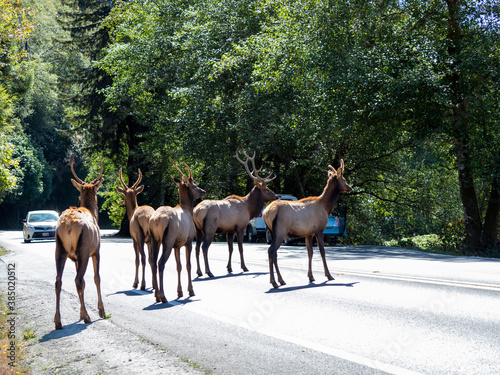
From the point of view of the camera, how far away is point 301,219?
1074 cm

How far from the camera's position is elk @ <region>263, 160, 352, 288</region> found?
10.4 m

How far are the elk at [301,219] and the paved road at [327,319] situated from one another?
Result: 0.62 meters

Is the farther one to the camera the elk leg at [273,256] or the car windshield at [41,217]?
the car windshield at [41,217]

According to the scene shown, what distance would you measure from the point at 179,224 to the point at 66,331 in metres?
→ 2.95

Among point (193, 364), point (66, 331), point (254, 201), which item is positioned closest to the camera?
point (193, 364)

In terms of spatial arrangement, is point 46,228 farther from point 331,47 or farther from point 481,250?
point 481,250

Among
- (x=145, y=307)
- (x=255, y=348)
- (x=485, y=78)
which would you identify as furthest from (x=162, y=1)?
(x=255, y=348)

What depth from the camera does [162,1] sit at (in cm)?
3475

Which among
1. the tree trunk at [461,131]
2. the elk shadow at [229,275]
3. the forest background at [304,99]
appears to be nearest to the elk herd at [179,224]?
the elk shadow at [229,275]

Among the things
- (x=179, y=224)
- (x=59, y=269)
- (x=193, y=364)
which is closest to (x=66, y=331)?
(x=59, y=269)

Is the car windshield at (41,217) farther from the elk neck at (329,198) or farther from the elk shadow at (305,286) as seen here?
the elk shadow at (305,286)

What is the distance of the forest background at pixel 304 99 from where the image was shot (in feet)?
63.7

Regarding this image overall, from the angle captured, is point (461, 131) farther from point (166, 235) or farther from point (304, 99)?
point (166, 235)

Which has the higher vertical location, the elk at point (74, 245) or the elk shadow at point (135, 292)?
the elk at point (74, 245)
